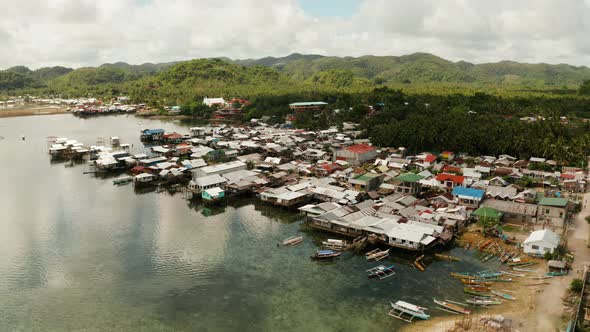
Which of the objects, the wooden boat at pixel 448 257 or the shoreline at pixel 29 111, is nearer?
the wooden boat at pixel 448 257

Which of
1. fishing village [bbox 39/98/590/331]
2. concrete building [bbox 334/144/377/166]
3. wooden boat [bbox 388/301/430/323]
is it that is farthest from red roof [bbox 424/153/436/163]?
wooden boat [bbox 388/301/430/323]

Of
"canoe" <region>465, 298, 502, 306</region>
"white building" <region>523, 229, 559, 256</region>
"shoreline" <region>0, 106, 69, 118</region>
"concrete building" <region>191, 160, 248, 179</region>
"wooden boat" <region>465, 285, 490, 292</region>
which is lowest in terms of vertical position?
"canoe" <region>465, 298, 502, 306</region>

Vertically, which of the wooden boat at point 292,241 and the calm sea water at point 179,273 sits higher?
the wooden boat at point 292,241

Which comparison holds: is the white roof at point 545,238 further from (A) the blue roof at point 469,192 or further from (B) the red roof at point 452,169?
(B) the red roof at point 452,169

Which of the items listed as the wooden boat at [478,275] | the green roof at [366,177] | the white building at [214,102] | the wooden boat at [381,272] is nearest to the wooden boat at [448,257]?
the wooden boat at [478,275]

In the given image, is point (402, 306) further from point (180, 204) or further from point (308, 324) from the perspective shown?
point (180, 204)

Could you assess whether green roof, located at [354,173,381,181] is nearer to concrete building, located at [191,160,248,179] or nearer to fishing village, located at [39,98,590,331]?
fishing village, located at [39,98,590,331]

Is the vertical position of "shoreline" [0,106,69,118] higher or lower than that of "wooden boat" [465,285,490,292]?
higher
